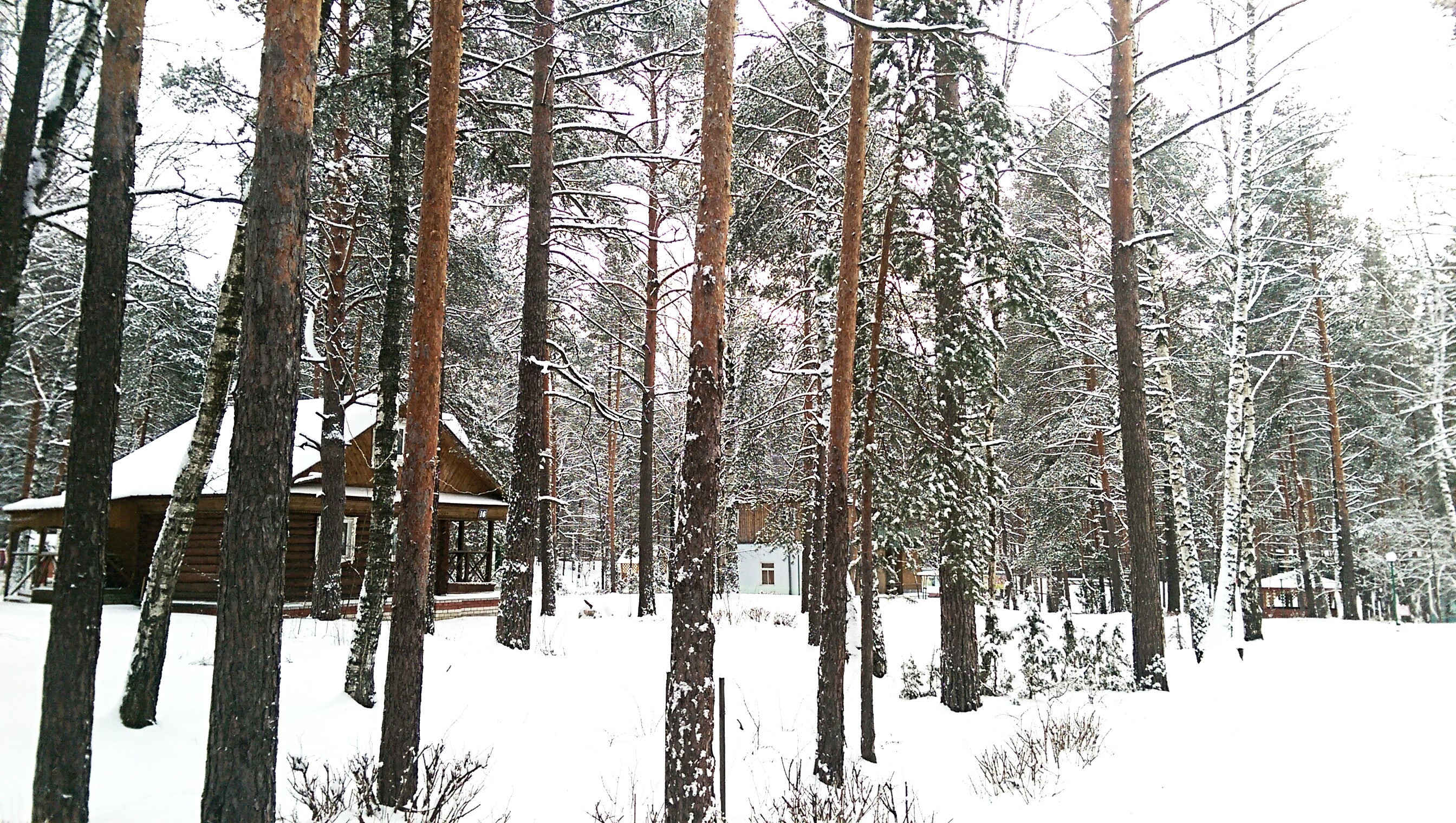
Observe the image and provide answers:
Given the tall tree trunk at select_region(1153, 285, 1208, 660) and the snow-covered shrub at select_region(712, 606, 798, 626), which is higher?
the tall tree trunk at select_region(1153, 285, 1208, 660)

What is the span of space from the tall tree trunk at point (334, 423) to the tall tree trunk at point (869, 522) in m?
8.91

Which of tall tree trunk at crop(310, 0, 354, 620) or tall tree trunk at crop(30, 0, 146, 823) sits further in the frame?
tall tree trunk at crop(310, 0, 354, 620)

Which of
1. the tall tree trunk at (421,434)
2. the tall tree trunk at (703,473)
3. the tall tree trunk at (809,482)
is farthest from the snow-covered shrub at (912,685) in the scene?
the tall tree trunk at (421,434)

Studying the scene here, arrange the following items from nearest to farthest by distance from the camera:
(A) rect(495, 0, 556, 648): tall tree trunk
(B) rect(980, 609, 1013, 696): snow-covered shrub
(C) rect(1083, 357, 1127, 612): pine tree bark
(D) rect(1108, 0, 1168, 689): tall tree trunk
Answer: (D) rect(1108, 0, 1168, 689): tall tree trunk, (A) rect(495, 0, 556, 648): tall tree trunk, (B) rect(980, 609, 1013, 696): snow-covered shrub, (C) rect(1083, 357, 1127, 612): pine tree bark

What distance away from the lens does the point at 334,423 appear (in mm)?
13547

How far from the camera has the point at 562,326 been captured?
21547mm

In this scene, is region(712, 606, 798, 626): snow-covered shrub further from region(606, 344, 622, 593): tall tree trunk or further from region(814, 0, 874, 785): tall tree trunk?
region(814, 0, 874, 785): tall tree trunk

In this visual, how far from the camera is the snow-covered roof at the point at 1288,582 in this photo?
1401 inches

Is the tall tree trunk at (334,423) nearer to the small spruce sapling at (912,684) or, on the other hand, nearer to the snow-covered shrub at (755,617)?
the snow-covered shrub at (755,617)

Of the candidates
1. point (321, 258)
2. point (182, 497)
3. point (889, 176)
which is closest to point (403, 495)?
point (182, 497)

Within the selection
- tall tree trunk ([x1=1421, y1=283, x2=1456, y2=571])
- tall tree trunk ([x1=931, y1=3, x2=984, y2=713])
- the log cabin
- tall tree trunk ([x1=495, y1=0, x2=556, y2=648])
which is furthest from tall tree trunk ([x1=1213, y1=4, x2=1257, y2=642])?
the log cabin

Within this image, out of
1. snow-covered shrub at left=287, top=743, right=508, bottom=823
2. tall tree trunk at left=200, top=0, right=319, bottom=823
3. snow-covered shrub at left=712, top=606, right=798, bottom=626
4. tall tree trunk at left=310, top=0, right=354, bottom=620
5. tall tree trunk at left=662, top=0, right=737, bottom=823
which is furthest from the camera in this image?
snow-covered shrub at left=712, top=606, right=798, bottom=626

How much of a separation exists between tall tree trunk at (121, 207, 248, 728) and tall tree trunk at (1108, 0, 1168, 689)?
1127cm

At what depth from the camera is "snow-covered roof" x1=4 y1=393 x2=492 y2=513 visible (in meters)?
17.2
